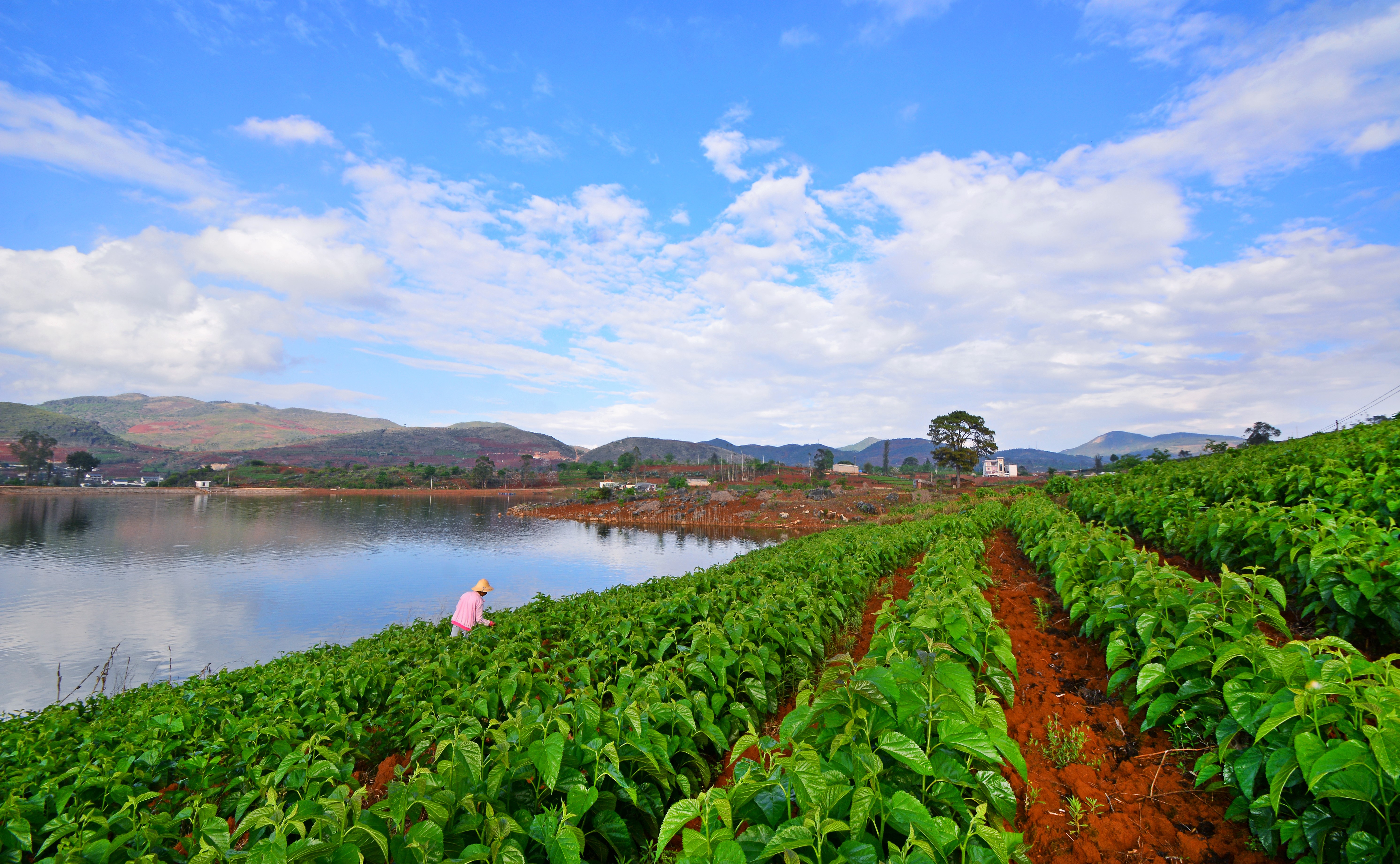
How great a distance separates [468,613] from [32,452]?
12938cm

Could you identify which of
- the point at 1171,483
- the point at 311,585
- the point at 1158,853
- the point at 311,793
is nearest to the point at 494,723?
the point at 311,793

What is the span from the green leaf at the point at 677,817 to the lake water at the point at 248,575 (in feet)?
40.8

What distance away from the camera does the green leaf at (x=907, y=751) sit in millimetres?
1767

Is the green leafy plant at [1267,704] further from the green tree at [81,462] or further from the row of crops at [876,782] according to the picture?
the green tree at [81,462]

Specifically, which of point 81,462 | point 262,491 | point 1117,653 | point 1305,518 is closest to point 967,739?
point 1117,653

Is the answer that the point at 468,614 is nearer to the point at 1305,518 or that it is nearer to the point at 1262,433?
the point at 1305,518

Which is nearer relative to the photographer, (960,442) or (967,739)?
(967,739)

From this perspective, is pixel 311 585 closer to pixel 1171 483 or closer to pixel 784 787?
pixel 784 787

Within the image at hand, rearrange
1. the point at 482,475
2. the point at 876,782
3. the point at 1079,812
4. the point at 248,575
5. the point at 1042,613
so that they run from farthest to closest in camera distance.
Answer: the point at 482,475 → the point at 248,575 → the point at 1042,613 → the point at 1079,812 → the point at 876,782

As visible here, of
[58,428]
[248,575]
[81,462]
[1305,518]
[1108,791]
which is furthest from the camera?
[58,428]

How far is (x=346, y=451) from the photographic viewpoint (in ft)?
586

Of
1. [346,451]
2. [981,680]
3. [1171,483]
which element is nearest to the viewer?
[981,680]

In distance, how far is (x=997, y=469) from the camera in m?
108

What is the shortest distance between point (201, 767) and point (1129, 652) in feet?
20.7
